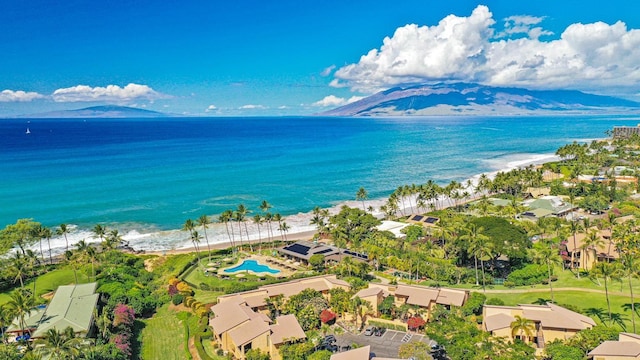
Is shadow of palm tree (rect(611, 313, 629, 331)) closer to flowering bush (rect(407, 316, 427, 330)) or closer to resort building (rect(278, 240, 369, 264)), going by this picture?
flowering bush (rect(407, 316, 427, 330))

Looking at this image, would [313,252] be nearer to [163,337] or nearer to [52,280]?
[163,337]

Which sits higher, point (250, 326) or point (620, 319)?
point (250, 326)

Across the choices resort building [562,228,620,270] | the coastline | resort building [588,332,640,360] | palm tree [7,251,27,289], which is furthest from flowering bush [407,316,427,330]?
palm tree [7,251,27,289]

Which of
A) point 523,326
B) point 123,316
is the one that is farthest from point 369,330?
point 123,316

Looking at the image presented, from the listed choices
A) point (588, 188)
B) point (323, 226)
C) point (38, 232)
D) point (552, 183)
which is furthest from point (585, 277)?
point (38, 232)

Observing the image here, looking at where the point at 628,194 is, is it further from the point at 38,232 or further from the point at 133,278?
the point at 38,232

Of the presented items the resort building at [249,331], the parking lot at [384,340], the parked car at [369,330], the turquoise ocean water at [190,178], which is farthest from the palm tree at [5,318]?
the turquoise ocean water at [190,178]
